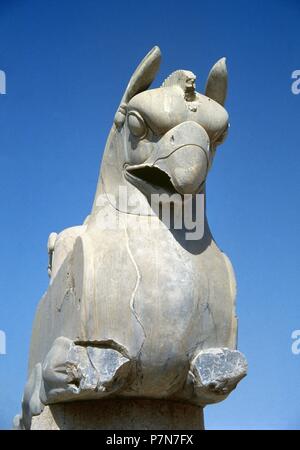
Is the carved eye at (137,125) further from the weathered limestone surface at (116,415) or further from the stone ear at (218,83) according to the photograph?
the weathered limestone surface at (116,415)

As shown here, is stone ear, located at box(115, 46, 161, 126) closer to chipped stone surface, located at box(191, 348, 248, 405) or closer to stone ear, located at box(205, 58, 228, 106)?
stone ear, located at box(205, 58, 228, 106)

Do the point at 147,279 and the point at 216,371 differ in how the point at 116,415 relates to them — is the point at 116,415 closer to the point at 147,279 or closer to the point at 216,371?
the point at 216,371

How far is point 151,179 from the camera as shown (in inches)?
225

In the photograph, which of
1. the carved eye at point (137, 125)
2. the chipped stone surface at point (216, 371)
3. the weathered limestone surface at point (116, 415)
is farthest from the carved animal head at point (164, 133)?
the weathered limestone surface at point (116, 415)

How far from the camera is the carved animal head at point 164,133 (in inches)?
214

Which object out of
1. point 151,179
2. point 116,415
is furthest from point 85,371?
point 151,179

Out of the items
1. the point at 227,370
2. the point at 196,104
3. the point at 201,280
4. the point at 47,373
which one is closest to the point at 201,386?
the point at 227,370

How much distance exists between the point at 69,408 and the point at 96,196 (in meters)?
1.62

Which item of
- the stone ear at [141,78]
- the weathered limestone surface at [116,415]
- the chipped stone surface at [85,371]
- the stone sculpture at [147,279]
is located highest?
the stone ear at [141,78]

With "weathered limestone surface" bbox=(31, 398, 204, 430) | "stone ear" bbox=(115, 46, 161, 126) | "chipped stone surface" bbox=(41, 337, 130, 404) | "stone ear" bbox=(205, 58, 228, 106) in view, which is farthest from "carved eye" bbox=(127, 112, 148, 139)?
"weathered limestone surface" bbox=(31, 398, 204, 430)

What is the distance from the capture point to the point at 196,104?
562cm

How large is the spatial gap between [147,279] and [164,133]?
1084 mm

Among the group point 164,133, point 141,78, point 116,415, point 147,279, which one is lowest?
point 116,415
